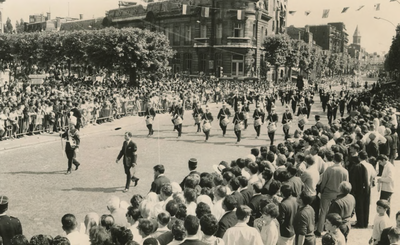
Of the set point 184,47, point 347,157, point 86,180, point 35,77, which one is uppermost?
point 184,47

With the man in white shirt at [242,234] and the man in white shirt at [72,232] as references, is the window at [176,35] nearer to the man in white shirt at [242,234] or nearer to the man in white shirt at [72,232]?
the man in white shirt at [72,232]

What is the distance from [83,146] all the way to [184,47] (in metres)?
45.4

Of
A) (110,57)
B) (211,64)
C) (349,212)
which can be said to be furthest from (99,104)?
(211,64)

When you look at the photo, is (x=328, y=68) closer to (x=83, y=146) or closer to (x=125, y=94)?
(x=125, y=94)

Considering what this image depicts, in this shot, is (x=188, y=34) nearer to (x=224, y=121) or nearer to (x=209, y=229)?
(x=224, y=121)

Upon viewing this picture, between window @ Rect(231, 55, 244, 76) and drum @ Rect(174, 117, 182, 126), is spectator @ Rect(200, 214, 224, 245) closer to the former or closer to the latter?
drum @ Rect(174, 117, 182, 126)

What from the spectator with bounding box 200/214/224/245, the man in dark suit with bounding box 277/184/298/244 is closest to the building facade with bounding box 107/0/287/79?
the man in dark suit with bounding box 277/184/298/244

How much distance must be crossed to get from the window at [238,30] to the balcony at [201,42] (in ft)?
14.0

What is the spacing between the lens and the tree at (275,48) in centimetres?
5669

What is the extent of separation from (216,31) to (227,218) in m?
53.9

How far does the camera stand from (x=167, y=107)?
32812 millimetres

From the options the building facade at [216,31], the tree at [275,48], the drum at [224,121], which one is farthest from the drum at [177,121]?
the tree at [275,48]

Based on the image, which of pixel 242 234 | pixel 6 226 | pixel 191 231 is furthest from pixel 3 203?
pixel 242 234

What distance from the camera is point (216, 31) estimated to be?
5853 cm
